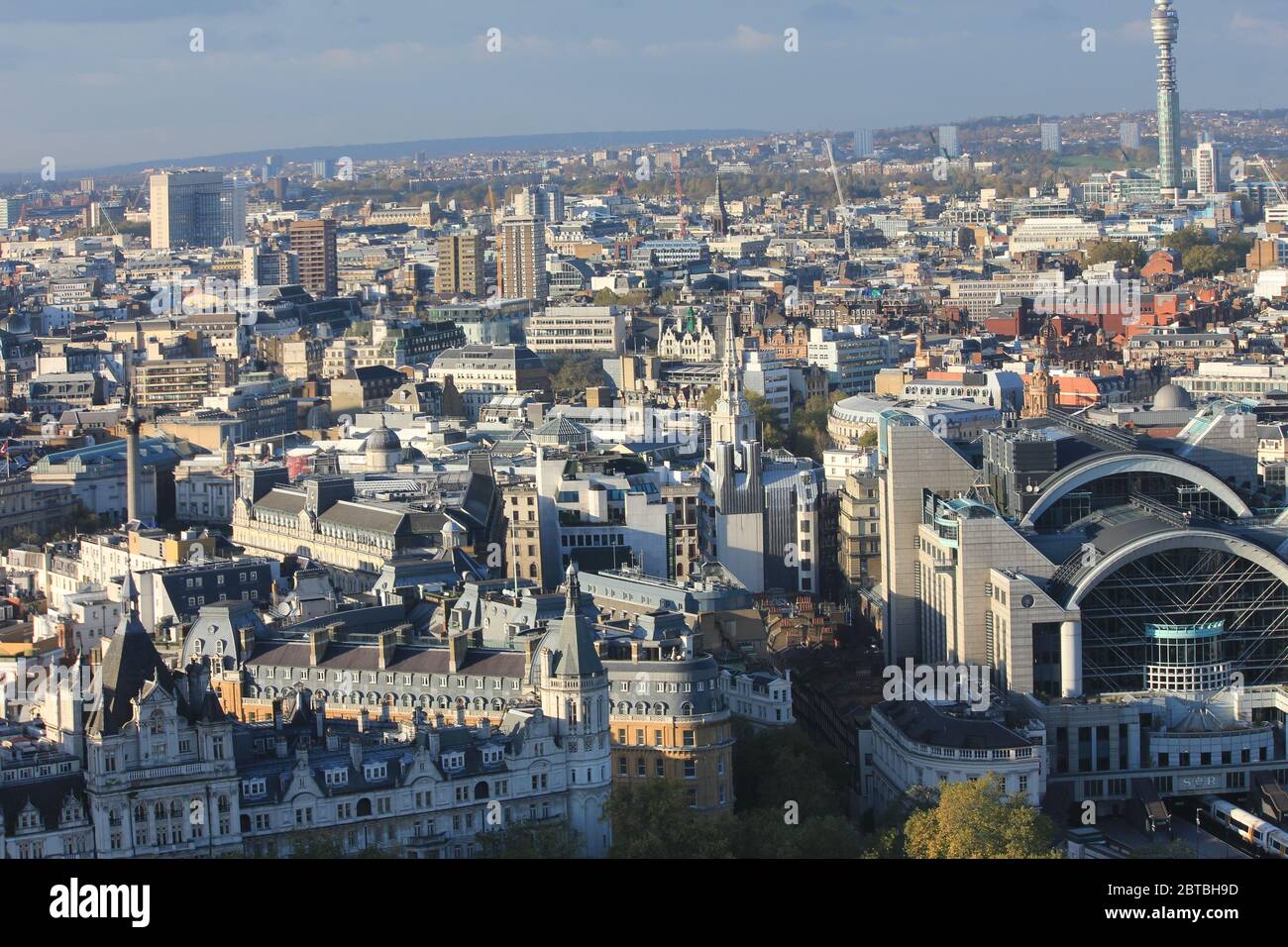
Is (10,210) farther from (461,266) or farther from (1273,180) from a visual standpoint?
(1273,180)

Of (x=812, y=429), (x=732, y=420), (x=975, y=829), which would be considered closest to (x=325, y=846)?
(x=975, y=829)

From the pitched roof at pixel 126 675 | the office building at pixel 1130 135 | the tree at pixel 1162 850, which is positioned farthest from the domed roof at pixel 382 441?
the office building at pixel 1130 135

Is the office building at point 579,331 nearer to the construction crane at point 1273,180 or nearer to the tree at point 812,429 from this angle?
the tree at point 812,429

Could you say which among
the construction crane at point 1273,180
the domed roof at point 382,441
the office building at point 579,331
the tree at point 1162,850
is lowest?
the tree at point 1162,850

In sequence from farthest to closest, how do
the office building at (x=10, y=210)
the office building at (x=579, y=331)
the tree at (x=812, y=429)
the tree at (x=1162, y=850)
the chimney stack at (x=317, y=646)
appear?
the office building at (x=10, y=210)
the office building at (x=579, y=331)
the tree at (x=812, y=429)
the chimney stack at (x=317, y=646)
the tree at (x=1162, y=850)

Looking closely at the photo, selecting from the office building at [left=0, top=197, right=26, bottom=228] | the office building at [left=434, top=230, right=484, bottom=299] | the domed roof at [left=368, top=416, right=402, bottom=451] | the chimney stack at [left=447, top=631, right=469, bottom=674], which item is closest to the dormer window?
the chimney stack at [left=447, top=631, right=469, bottom=674]

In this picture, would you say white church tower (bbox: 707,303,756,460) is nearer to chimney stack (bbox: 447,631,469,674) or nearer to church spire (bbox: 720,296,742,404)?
church spire (bbox: 720,296,742,404)
